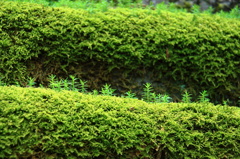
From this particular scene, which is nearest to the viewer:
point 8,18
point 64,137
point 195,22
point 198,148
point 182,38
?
point 64,137

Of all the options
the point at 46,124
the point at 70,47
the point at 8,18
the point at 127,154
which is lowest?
the point at 127,154

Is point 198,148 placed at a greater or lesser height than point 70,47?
lesser

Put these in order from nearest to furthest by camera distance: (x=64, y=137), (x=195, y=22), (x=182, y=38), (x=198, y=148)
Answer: (x=64, y=137) → (x=198, y=148) → (x=182, y=38) → (x=195, y=22)

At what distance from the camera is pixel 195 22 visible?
15.1ft

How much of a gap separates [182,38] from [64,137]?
8.02 feet

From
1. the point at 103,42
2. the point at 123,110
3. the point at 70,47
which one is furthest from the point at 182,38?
the point at 123,110

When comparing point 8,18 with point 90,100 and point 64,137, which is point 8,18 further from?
point 64,137

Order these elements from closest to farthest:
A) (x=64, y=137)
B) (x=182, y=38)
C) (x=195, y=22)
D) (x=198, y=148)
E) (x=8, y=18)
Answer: (x=64, y=137), (x=198, y=148), (x=8, y=18), (x=182, y=38), (x=195, y=22)

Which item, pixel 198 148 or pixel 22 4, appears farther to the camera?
pixel 22 4

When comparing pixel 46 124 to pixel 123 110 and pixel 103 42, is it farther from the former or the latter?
pixel 103 42

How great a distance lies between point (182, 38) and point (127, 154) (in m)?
2.19

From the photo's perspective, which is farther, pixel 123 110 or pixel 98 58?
pixel 98 58

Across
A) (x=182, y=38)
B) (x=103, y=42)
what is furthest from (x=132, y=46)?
(x=182, y=38)

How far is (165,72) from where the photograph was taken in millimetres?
4398
